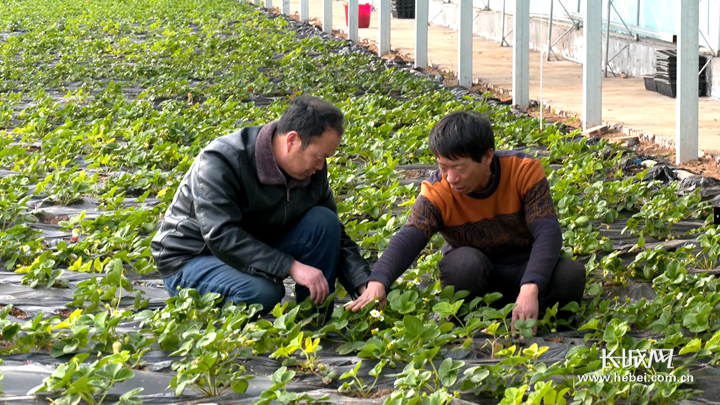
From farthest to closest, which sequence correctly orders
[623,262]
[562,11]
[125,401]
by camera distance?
[562,11] → [623,262] → [125,401]

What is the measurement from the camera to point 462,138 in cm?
363

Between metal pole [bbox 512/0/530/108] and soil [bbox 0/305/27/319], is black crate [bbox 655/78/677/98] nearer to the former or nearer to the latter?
metal pole [bbox 512/0/530/108]

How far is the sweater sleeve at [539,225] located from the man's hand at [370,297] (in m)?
0.54

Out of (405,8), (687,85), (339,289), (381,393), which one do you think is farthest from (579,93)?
(405,8)

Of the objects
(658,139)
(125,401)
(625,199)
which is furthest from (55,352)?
(658,139)

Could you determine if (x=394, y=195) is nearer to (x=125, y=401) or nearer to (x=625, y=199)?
(x=625, y=199)

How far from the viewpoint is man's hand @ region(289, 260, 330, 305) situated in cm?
379

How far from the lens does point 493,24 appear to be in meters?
17.9

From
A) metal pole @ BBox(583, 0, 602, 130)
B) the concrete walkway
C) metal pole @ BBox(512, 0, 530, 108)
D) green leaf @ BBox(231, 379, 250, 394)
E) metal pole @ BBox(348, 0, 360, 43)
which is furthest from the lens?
metal pole @ BBox(348, 0, 360, 43)

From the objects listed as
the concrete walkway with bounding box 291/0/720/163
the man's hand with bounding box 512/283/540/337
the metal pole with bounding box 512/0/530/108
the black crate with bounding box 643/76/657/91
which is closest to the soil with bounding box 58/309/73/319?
the man's hand with bounding box 512/283/540/337

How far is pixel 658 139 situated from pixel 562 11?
7.24 m

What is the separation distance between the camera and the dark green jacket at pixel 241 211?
3.87m

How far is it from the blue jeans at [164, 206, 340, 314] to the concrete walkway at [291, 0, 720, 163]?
424 centimetres

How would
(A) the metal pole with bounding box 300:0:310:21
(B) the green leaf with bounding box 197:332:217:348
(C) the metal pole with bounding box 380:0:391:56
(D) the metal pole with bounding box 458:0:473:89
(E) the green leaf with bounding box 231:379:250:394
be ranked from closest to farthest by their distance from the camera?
1. (E) the green leaf with bounding box 231:379:250:394
2. (B) the green leaf with bounding box 197:332:217:348
3. (D) the metal pole with bounding box 458:0:473:89
4. (C) the metal pole with bounding box 380:0:391:56
5. (A) the metal pole with bounding box 300:0:310:21
